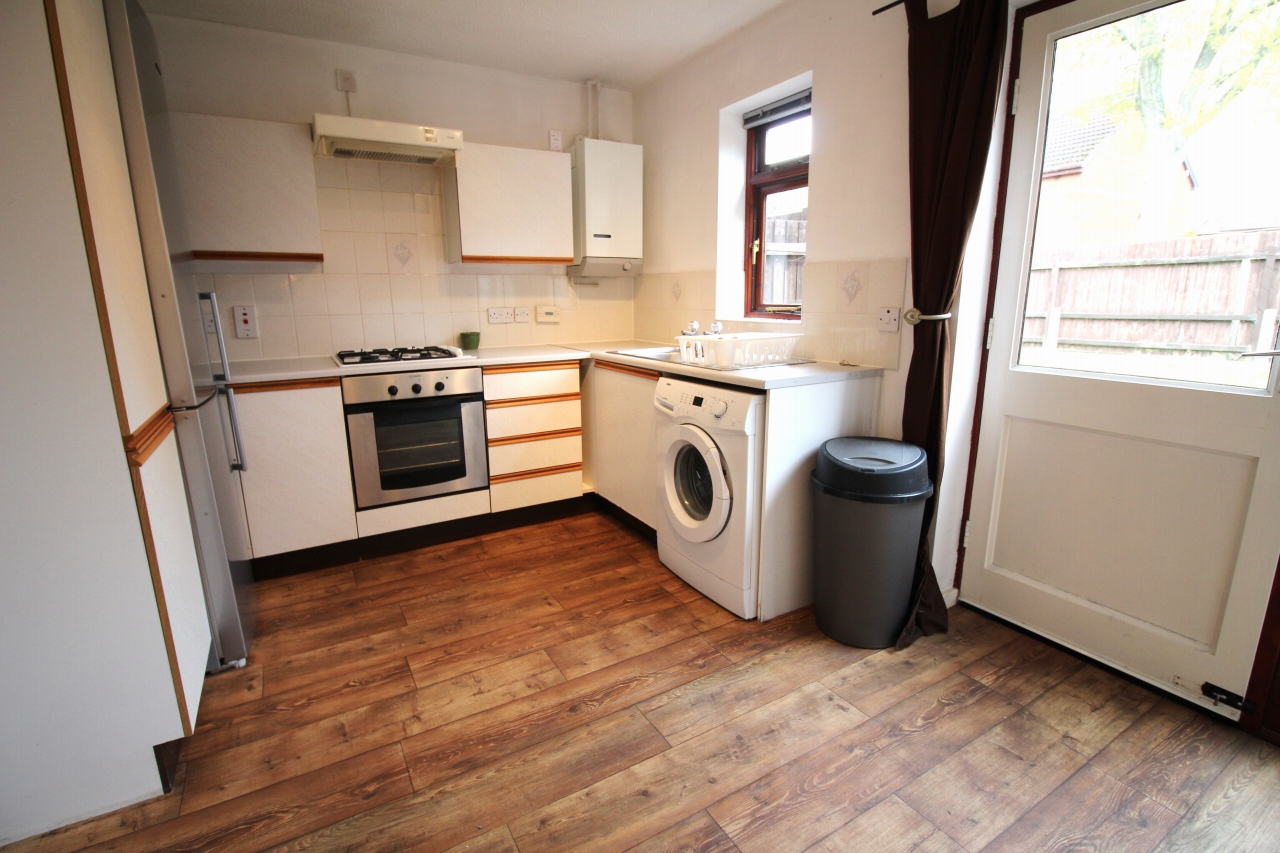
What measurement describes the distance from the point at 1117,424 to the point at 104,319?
2613 millimetres

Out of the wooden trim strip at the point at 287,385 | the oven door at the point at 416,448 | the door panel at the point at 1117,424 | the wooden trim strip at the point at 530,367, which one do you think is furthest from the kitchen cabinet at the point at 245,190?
the door panel at the point at 1117,424

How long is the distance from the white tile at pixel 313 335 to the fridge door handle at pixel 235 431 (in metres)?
0.64

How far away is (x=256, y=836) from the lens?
1.34 metres

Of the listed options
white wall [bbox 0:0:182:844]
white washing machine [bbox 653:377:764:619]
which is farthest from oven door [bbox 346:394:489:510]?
white wall [bbox 0:0:182:844]

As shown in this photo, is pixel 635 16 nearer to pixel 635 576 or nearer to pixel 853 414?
pixel 853 414

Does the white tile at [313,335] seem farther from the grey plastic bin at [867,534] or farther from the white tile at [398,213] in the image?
the grey plastic bin at [867,534]

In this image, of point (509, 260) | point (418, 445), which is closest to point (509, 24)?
point (509, 260)

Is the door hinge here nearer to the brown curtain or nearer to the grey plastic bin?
the brown curtain

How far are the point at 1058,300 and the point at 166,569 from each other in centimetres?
266

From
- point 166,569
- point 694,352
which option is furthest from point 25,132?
A: point 694,352

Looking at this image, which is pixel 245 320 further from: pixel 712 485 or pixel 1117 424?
pixel 1117 424

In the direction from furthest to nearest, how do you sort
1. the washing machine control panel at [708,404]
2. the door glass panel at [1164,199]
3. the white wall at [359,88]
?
1. the white wall at [359,88]
2. the washing machine control panel at [708,404]
3. the door glass panel at [1164,199]

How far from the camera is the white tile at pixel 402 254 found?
10.1ft

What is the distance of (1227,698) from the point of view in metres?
1.62
